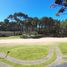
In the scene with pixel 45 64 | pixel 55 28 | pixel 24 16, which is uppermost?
pixel 24 16

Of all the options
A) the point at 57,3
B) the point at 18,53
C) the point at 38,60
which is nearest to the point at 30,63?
the point at 38,60

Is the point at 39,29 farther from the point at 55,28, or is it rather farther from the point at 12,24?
the point at 12,24

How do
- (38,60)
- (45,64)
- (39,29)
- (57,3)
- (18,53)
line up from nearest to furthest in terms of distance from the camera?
1. (45,64)
2. (38,60)
3. (18,53)
4. (57,3)
5. (39,29)

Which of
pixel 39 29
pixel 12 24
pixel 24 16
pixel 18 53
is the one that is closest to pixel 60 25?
pixel 39 29

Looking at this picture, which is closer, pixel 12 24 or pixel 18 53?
pixel 18 53

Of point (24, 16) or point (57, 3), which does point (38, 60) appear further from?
point (24, 16)

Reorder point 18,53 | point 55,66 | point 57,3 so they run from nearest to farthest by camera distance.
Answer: point 55,66 → point 18,53 → point 57,3

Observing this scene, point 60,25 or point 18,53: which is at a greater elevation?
point 60,25

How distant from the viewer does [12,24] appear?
3041 inches

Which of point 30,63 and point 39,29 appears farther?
point 39,29

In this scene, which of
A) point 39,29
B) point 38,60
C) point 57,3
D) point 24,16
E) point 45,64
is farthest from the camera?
point 39,29

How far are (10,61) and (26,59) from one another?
163cm

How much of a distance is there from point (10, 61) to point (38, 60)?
2599mm

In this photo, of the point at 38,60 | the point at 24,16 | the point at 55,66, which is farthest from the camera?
the point at 24,16
